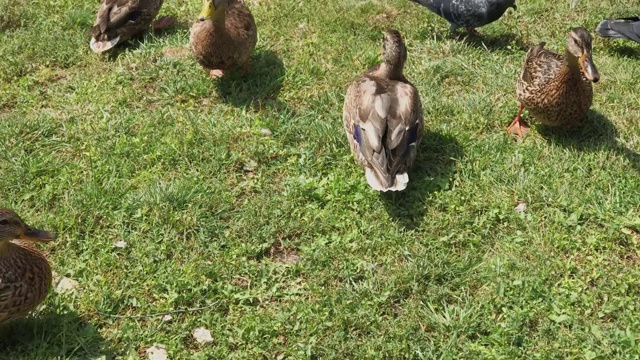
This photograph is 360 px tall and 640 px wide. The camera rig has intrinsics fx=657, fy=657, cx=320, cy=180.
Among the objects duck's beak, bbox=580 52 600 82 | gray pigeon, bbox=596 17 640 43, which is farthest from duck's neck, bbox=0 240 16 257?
gray pigeon, bbox=596 17 640 43

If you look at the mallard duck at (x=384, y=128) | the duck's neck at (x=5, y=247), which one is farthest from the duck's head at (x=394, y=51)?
the duck's neck at (x=5, y=247)

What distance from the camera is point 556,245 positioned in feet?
14.9

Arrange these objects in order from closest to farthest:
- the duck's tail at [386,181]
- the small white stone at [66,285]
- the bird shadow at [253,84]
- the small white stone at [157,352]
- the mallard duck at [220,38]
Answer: the small white stone at [157,352] → the small white stone at [66,285] → the duck's tail at [386,181] → the mallard duck at [220,38] → the bird shadow at [253,84]

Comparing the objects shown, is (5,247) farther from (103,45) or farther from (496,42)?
(496,42)

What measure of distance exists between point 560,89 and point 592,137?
0.57 meters

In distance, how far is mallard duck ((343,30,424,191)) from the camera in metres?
4.79

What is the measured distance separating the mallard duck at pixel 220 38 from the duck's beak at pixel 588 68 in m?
2.92

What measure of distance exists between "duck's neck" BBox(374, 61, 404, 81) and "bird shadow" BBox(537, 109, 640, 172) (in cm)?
130

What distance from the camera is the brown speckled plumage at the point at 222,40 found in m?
5.86

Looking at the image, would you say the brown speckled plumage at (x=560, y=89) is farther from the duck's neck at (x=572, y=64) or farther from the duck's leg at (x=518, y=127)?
the duck's leg at (x=518, y=127)

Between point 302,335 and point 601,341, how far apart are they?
5.83 feet

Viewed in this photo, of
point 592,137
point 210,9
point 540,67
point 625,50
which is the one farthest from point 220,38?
point 625,50

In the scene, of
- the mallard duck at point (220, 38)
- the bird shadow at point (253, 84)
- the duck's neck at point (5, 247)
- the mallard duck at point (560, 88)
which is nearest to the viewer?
the duck's neck at point (5, 247)

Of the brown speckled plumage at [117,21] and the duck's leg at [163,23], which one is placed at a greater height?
the brown speckled plumage at [117,21]
